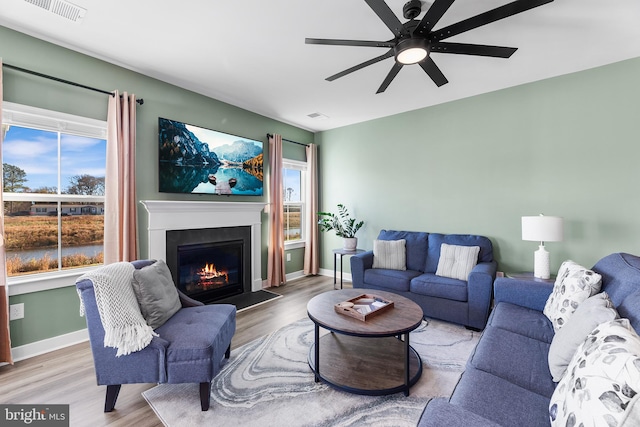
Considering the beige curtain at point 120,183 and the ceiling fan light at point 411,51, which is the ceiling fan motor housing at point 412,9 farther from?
the beige curtain at point 120,183

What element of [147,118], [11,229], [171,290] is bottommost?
[171,290]

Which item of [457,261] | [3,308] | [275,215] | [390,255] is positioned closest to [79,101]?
[3,308]

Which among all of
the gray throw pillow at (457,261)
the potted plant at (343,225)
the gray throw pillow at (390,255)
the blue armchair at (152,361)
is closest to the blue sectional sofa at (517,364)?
the gray throw pillow at (457,261)

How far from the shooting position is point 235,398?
76.5 inches

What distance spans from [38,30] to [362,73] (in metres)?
2.89

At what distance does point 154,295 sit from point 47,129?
191cm

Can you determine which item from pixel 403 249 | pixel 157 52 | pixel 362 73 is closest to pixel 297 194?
pixel 403 249

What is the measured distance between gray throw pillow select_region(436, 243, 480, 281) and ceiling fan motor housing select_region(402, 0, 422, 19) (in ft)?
8.44

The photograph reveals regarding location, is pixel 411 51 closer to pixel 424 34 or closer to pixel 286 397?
pixel 424 34

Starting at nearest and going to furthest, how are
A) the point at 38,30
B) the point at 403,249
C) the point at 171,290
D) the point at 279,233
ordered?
the point at 171,290
the point at 38,30
the point at 403,249
the point at 279,233

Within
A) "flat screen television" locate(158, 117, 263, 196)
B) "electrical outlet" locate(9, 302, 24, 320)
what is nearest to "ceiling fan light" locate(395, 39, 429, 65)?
"flat screen television" locate(158, 117, 263, 196)

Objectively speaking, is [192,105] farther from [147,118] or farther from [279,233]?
[279,233]

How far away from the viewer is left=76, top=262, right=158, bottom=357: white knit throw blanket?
171 cm

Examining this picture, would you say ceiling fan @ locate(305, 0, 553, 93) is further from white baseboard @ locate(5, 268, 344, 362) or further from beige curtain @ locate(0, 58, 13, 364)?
white baseboard @ locate(5, 268, 344, 362)
